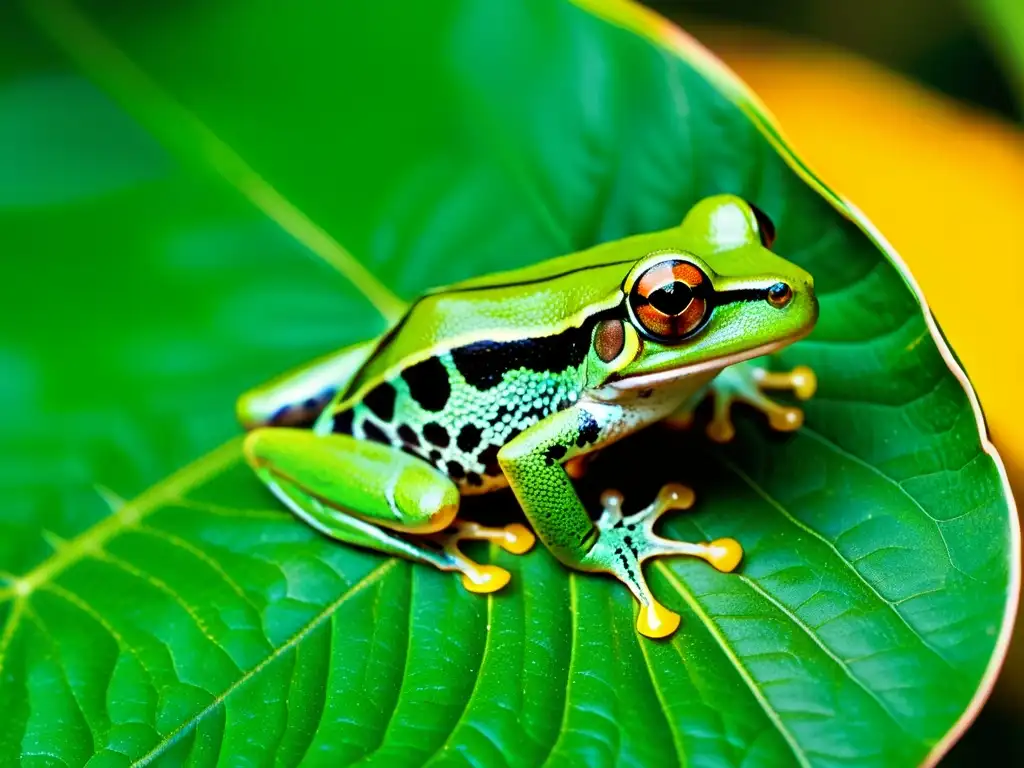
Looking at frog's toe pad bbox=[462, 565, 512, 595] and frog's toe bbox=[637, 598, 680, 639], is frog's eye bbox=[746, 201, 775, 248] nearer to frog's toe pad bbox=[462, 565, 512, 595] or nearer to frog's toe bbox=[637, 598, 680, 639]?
frog's toe bbox=[637, 598, 680, 639]

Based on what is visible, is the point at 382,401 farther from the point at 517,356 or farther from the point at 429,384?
the point at 517,356

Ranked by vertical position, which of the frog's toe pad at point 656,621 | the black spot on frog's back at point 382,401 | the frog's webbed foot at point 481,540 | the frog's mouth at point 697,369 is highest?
the black spot on frog's back at point 382,401

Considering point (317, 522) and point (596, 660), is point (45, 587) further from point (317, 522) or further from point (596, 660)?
point (596, 660)

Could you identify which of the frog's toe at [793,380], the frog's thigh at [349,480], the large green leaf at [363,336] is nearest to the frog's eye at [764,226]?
the large green leaf at [363,336]

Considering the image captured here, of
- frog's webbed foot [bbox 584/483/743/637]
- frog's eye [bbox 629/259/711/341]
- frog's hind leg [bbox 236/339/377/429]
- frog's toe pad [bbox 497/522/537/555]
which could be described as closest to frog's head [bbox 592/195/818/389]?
frog's eye [bbox 629/259/711/341]

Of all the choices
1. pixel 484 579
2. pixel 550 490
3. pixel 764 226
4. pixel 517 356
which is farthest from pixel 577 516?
pixel 764 226

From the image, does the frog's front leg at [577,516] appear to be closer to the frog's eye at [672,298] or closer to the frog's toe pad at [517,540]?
the frog's toe pad at [517,540]
